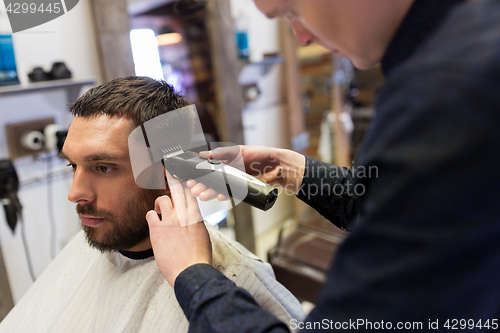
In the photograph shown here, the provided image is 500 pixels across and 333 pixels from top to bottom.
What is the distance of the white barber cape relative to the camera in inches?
36.9

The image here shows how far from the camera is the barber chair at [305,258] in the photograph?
2045mm

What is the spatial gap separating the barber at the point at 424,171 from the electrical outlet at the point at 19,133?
163 centimetres

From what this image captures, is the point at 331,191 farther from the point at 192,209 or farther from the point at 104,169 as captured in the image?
the point at 104,169

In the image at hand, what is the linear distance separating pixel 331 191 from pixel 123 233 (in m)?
0.64

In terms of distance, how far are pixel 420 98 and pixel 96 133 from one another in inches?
34.3

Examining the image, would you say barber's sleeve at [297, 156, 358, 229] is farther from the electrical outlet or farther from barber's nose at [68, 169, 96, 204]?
the electrical outlet

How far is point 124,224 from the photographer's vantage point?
1.04 m

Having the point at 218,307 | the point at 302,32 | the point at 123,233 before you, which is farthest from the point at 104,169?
the point at 302,32

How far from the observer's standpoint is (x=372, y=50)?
51 centimetres

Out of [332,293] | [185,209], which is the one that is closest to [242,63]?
[185,209]

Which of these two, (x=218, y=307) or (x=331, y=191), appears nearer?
(x=218, y=307)

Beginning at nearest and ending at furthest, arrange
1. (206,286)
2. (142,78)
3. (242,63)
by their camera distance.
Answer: (206,286), (142,78), (242,63)

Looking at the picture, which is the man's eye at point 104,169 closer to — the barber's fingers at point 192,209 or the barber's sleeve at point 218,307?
the barber's fingers at point 192,209

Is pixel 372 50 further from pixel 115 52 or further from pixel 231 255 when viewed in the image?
pixel 115 52
